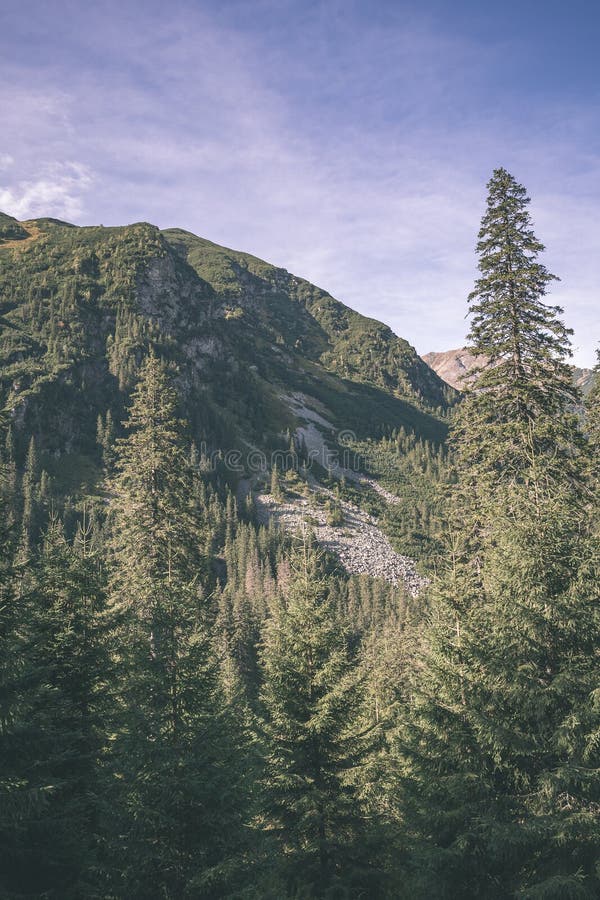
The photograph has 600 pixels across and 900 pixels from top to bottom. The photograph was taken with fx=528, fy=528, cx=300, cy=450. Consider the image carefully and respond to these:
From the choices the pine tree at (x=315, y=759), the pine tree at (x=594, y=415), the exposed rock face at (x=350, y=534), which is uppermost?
the pine tree at (x=594, y=415)

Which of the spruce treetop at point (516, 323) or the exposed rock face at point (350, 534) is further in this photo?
the exposed rock face at point (350, 534)

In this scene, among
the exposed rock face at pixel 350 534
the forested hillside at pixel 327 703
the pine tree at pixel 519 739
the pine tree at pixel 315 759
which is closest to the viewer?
the pine tree at pixel 519 739

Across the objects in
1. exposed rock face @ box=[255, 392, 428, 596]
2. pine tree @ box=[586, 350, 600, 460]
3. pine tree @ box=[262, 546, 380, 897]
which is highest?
pine tree @ box=[586, 350, 600, 460]

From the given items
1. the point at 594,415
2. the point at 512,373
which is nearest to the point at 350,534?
the point at 594,415

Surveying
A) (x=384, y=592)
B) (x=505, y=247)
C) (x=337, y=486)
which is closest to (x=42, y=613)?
(x=505, y=247)

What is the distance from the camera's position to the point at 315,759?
14312mm

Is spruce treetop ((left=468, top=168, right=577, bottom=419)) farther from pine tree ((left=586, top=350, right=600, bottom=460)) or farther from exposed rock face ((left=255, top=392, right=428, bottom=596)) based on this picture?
exposed rock face ((left=255, top=392, right=428, bottom=596))

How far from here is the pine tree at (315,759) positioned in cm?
1349

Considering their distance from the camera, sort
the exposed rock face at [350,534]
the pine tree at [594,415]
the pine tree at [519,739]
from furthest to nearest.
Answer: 1. the exposed rock face at [350,534]
2. the pine tree at [594,415]
3. the pine tree at [519,739]

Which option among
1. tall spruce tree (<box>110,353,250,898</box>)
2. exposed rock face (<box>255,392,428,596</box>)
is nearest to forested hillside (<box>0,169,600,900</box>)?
tall spruce tree (<box>110,353,250,898</box>)

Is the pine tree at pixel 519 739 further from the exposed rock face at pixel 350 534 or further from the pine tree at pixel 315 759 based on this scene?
the exposed rock face at pixel 350 534

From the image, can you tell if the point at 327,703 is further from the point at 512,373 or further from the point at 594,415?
the point at 594,415

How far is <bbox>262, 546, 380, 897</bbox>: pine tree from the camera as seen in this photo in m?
13.5

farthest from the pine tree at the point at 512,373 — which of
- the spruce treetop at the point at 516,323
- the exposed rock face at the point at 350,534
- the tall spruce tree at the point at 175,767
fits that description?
the exposed rock face at the point at 350,534
